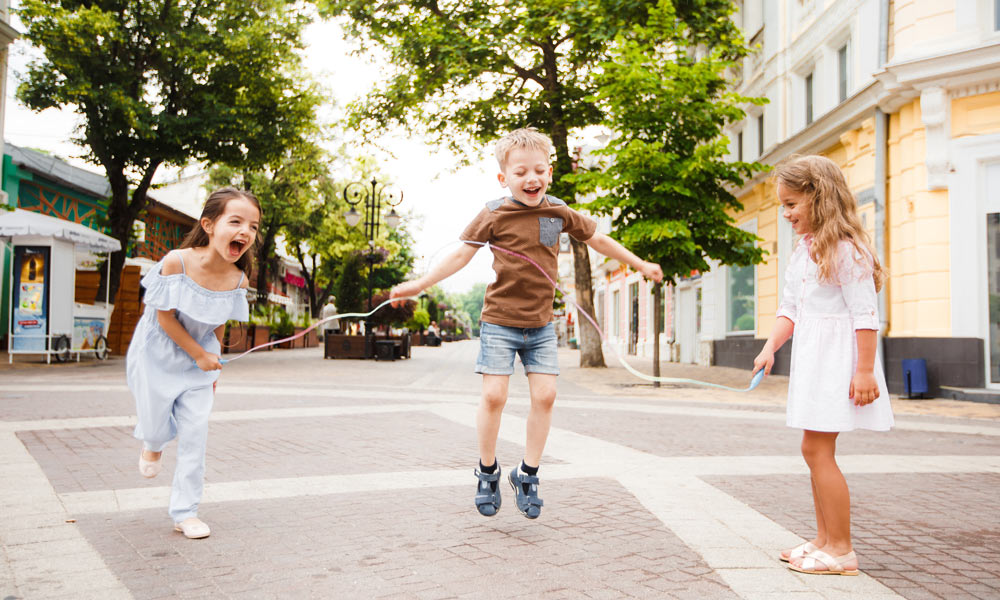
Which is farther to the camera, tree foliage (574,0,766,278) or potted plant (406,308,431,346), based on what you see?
potted plant (406,308,431,346)

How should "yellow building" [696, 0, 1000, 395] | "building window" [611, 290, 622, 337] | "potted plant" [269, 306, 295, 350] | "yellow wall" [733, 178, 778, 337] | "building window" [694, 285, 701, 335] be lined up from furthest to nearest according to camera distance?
"building window" [611, 290, 622, 337] → "potted plant" [269, 306, 295, 350] → "building window" [694, 285, 701, 335] → "yellow wall" [733, 178, 778, 337] → "yellow building" [696, 0, 1000, 395]

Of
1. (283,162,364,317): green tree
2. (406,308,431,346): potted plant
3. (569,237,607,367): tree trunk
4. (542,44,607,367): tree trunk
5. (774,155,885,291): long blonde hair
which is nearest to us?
(774,155,885,291): long blonde hair

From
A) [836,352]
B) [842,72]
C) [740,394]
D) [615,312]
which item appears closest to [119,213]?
[740,394]

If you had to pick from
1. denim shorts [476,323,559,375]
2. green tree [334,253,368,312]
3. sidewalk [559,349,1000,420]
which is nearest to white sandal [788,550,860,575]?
denim shorts [476,323,559,375]

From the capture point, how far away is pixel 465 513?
3.74 m

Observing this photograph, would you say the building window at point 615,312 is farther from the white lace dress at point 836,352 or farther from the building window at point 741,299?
the white lace dress at point 836,352

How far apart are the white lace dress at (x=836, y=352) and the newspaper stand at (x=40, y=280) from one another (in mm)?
15455

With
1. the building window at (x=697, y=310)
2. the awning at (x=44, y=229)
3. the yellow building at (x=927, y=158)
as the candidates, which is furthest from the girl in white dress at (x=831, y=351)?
the building window at (x=697, y=310)

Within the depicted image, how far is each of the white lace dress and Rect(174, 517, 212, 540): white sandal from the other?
8.03 feet

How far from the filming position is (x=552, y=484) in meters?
4.46

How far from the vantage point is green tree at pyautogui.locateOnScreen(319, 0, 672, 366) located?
15.8 meters

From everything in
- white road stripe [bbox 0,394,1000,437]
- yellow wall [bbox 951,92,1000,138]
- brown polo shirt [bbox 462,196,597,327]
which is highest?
yellow wall [bbox 951,92,1000,138]

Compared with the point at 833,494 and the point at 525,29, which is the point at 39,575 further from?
the point at 525,29

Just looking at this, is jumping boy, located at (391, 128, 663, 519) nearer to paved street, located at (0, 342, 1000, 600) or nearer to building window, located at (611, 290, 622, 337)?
paved street, located at (0, 342, 1000, 600)
